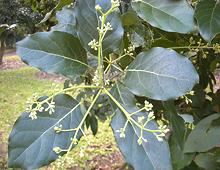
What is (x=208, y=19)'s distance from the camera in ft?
2.23

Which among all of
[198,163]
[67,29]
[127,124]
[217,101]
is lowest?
[198,163]

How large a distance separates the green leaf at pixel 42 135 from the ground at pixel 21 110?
0.15ft

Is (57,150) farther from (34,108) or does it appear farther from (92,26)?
(92,26)

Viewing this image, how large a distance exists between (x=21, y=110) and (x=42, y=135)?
5701 millimetres

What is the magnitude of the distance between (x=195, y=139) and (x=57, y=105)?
1.63 ft

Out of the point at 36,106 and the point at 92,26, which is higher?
the point at 92,26

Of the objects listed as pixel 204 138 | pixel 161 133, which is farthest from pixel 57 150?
pixel 204 138

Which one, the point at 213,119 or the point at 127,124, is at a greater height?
the point at 127,124

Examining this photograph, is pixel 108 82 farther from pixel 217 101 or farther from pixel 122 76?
pixel 217 101

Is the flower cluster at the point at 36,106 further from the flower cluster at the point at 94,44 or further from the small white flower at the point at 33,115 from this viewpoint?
the flower cluster at the point at 94,44

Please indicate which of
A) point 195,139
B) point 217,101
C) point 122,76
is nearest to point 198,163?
point 195,139

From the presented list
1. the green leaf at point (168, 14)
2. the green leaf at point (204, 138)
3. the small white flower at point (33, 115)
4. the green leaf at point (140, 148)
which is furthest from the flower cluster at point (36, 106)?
the green leaf at point (204, 138)

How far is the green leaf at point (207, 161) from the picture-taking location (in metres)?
1.10

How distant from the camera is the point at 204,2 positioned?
2.30 feet
